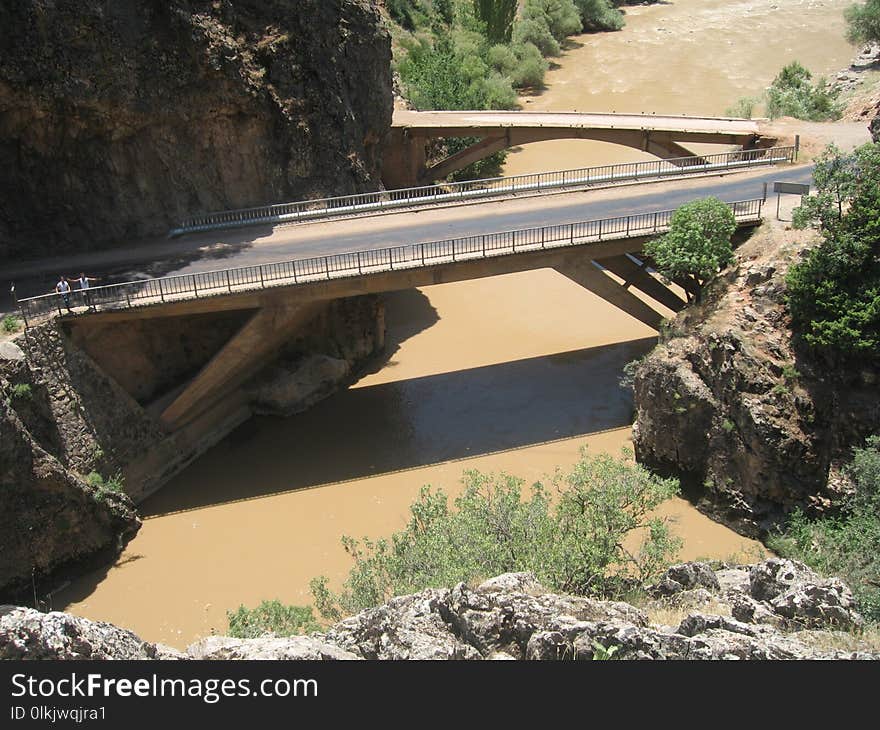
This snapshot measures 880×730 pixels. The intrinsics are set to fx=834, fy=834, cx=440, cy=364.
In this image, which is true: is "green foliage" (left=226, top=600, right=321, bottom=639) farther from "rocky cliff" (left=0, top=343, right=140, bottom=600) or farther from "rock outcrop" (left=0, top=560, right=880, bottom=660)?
"rocky cliff" (left=0, top=343, right=140, bottom=600)

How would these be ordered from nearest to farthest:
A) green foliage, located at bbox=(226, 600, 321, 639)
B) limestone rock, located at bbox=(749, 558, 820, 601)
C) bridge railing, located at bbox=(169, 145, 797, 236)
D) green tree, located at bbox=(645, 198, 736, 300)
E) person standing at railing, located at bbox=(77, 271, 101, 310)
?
limestone rock, located at bbox=(749, 558, 820, 601) < green foliage, located at bbox=(226, 600, 321, 639) < person standing at railing, located at bbox=(77, 271, 101, 310) < green tree, located at bbox=(645, 198, 736, 300) < bridge railing, located at bbox=(169, 145, 797, 236)

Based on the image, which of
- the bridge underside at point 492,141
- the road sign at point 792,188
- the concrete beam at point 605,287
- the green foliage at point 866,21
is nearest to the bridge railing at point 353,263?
the concrete beam at point 605,287

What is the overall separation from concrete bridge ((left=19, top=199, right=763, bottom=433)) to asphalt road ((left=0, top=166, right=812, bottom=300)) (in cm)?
158

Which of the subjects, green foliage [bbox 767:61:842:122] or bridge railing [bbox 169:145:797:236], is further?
green foliage [bbox 767:61:842:122]


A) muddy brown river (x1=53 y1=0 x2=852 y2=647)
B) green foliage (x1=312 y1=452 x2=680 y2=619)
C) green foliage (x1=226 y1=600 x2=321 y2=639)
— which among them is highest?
green foliage (x1=312 y1=452 x2=680 y2=619)

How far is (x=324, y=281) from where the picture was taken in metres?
27.4

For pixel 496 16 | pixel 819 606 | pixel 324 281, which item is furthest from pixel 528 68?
pixel 819 606

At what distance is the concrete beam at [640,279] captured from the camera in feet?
101

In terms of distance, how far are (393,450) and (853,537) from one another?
14949 mm

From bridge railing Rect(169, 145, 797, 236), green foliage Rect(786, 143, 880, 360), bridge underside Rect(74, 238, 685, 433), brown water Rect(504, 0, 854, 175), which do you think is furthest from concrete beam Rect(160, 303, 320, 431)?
brown water Rect(504, 0, 854, 175)

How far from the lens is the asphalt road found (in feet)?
Answer: 96.1

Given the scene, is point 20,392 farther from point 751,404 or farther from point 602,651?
point 751,404

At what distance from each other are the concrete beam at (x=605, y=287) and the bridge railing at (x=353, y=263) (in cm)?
112

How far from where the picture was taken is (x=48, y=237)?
101 feet
